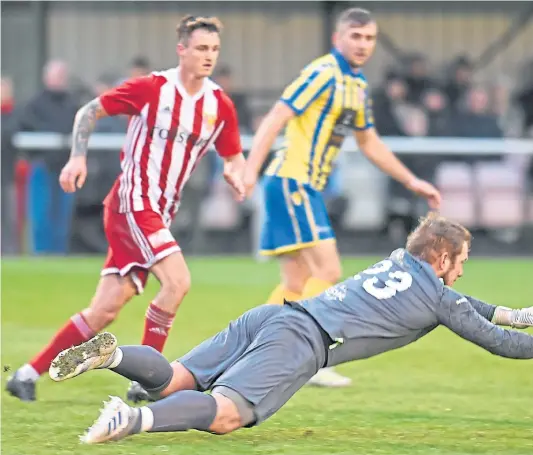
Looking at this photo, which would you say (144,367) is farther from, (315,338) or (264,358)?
(315,338)

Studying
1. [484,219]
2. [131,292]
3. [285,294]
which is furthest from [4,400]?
[484,219]

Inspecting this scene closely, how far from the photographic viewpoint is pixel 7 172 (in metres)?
17.9

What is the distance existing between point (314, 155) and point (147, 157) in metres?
1.46

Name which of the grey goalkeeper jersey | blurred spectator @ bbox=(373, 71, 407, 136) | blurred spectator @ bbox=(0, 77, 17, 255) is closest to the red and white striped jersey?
the grey goalkeeper jersey

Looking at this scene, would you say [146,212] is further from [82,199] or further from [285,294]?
[82,199]

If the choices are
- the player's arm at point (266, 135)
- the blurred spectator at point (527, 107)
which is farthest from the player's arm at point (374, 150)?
the blurred spectator at point (527, 107)

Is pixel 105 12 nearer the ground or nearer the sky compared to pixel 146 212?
nearer the sky

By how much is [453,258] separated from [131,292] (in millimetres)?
2201

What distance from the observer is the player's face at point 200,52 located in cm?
775

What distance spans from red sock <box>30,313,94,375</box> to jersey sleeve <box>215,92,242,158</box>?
4.05ft

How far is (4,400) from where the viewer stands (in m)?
7.90

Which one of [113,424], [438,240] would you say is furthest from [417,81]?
[113,424]

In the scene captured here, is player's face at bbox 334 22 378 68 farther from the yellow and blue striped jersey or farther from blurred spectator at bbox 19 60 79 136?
blurred spectator at bbox 19 60 79 136

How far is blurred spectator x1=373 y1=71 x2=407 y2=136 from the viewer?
59.4 feet
